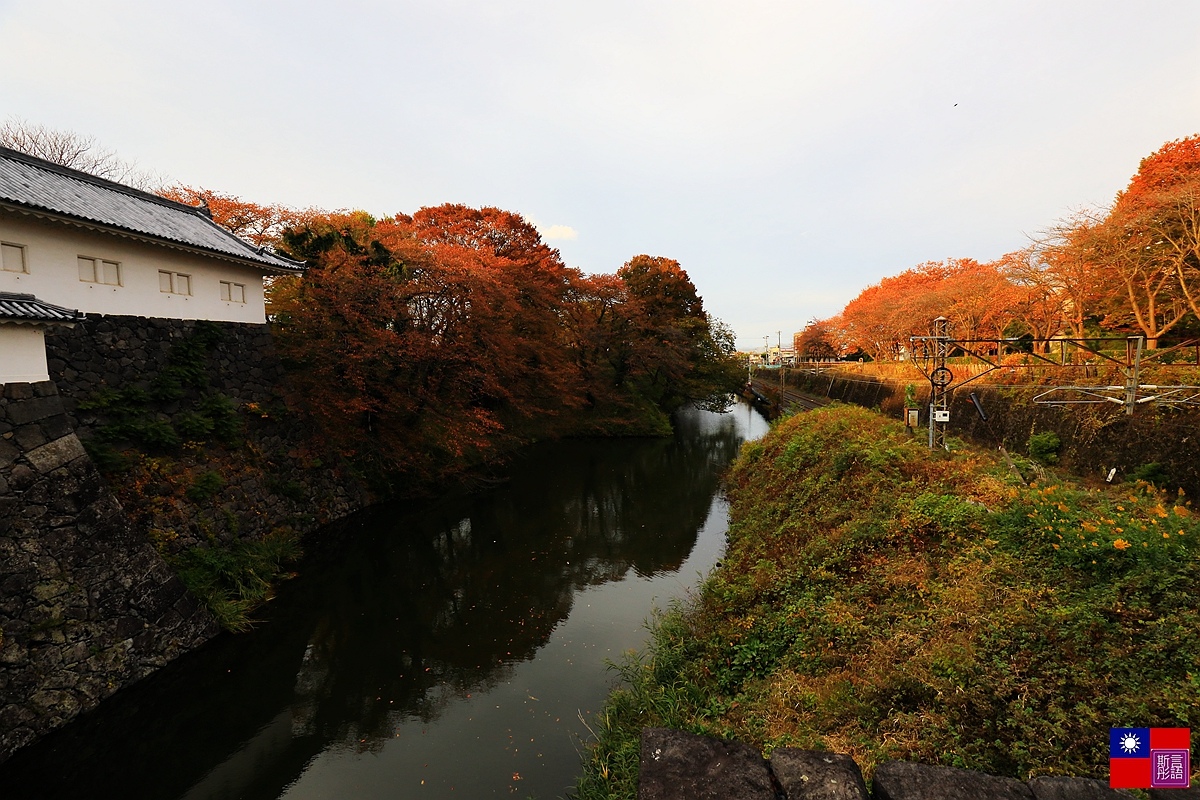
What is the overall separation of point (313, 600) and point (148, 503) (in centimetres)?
343

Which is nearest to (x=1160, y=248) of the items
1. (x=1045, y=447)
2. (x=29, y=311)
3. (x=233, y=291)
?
(x=1045, y=447)

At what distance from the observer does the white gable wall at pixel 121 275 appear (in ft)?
27.9

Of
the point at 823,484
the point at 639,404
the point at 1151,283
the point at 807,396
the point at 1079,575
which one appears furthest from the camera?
the point at 807,396

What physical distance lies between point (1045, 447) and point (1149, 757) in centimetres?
1190

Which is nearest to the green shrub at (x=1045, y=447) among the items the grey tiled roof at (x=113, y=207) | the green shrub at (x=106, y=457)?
the green shrub at (x=106, y=457)

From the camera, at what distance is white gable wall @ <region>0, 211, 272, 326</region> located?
8492mm

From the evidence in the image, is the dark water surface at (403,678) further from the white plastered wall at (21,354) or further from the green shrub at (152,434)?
the white plastered wall at (21,354)

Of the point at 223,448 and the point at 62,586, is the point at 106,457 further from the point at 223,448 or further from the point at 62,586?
the point at 62,586

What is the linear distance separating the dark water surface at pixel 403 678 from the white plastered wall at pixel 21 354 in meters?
4.82

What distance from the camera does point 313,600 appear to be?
33.1 feet

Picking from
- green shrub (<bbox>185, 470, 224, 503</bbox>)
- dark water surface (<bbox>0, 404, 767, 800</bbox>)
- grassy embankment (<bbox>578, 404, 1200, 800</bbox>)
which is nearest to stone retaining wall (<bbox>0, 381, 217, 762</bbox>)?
dark water surface (<bbox>0, 404, 767, 800</bbox>)

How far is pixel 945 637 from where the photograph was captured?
5250 mm

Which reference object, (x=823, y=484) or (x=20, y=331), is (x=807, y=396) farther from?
(x=20, y=331)

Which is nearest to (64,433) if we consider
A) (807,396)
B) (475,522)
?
(475,522)
